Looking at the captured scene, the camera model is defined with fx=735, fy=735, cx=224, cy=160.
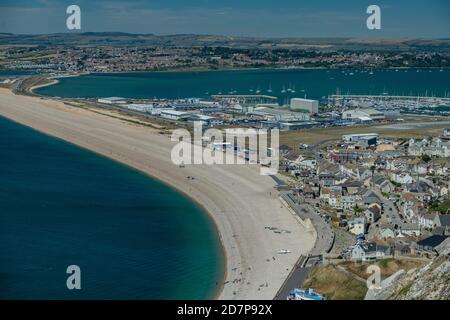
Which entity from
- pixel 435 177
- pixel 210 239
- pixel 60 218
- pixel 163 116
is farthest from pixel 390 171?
pixel 163 116

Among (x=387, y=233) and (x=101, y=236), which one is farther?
(x=101, y=236)

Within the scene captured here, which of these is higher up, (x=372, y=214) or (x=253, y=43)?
(x=253, y=43)

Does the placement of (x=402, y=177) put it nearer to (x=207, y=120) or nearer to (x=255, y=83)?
(x=207, y=120)

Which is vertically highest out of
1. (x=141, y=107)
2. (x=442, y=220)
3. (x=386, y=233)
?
(x=141, y=107)

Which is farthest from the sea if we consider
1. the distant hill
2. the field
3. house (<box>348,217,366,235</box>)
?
the distant hill

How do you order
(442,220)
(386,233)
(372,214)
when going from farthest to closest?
(372,214) → (442,220) → (386,233)

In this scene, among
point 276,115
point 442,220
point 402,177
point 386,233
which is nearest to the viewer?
point 386,233

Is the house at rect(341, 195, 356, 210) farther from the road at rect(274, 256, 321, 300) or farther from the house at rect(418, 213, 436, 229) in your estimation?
the road at rect(274, 256, 321, 300)

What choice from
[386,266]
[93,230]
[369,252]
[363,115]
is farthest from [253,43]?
[386,266]
